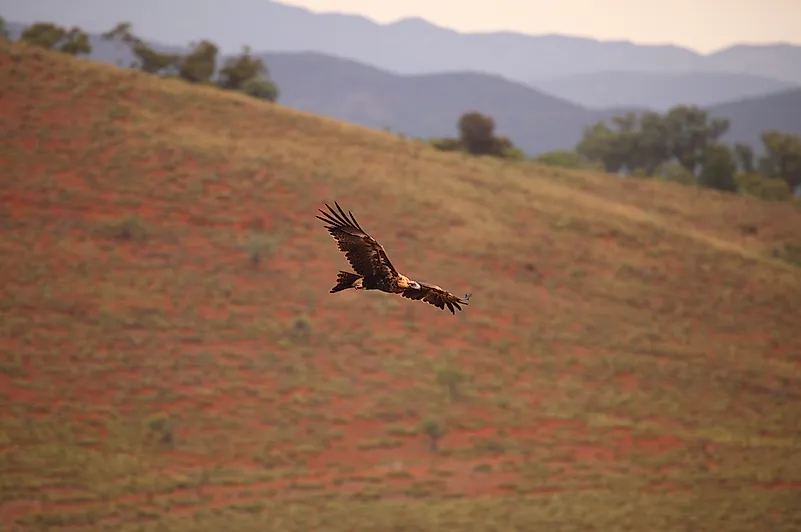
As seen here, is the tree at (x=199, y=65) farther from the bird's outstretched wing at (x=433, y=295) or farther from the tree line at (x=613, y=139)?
the bird's outstretched wing at (x=433, y=295)

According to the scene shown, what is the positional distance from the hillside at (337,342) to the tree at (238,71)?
15719 mm

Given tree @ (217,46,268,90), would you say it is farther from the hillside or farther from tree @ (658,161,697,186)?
tree @ (658,161,697,186)

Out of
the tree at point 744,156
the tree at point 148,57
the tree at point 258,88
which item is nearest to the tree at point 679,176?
the tree at point 744,156

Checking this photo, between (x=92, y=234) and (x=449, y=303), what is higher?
(x=449, y=303)

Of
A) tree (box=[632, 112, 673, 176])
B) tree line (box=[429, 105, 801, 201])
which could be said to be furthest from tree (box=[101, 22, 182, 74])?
tree (box=[632, 112, 673, 176])

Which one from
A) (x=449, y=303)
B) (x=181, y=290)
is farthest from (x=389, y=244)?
(x=449, y=303)

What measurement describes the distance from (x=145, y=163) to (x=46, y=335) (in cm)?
1489

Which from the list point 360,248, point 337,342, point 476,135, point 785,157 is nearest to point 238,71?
point 476,135

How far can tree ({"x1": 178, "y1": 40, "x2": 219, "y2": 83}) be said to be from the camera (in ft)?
223

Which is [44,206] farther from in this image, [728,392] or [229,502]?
[728,392]

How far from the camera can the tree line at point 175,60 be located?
6812 centimetres

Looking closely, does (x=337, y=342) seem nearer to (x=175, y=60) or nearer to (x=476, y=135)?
(x=476, y=135)

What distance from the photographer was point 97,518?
74.4 feet

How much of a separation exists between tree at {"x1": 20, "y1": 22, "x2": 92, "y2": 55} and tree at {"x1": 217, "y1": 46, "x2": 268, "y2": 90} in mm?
9218
